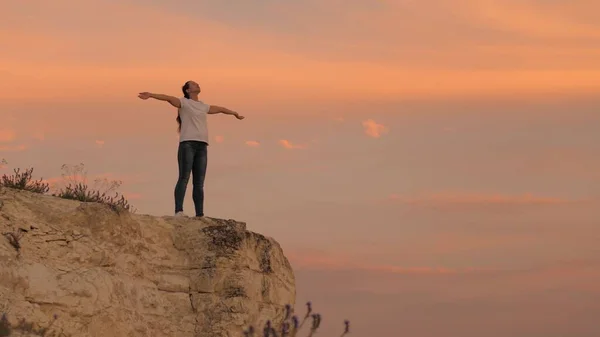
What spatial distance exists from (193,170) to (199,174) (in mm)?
170

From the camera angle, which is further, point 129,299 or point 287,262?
point 287,262

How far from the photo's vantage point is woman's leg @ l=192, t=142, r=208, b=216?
54.8 feet

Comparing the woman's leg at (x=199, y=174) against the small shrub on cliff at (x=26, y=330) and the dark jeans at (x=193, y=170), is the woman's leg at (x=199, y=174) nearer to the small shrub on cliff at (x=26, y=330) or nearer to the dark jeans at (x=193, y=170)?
the dark jeans at (x=193, y=170)

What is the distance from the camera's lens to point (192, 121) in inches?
652

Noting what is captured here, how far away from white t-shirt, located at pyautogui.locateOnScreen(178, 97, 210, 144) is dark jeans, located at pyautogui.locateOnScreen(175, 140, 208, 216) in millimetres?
124

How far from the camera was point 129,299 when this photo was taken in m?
14.7

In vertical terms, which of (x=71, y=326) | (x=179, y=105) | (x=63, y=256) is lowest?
(x=71, y=326)

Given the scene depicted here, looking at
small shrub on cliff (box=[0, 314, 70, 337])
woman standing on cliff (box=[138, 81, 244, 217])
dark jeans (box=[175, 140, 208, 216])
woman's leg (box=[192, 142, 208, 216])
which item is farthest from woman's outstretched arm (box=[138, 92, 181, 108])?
small shrub on cliff (box=[0, 314, 70, 337])

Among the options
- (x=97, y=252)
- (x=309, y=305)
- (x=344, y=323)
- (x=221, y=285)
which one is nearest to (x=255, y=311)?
(x=221, y=285)

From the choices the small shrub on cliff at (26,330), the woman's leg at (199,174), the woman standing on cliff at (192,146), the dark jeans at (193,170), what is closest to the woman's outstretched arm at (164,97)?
the woman standing on cliff at (192,146)

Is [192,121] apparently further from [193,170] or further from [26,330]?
[26,330]

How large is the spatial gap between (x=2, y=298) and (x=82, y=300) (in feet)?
3.98

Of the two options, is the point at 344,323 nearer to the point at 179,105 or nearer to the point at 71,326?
the point at 71,326

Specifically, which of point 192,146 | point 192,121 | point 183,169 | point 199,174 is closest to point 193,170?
point 199,174
